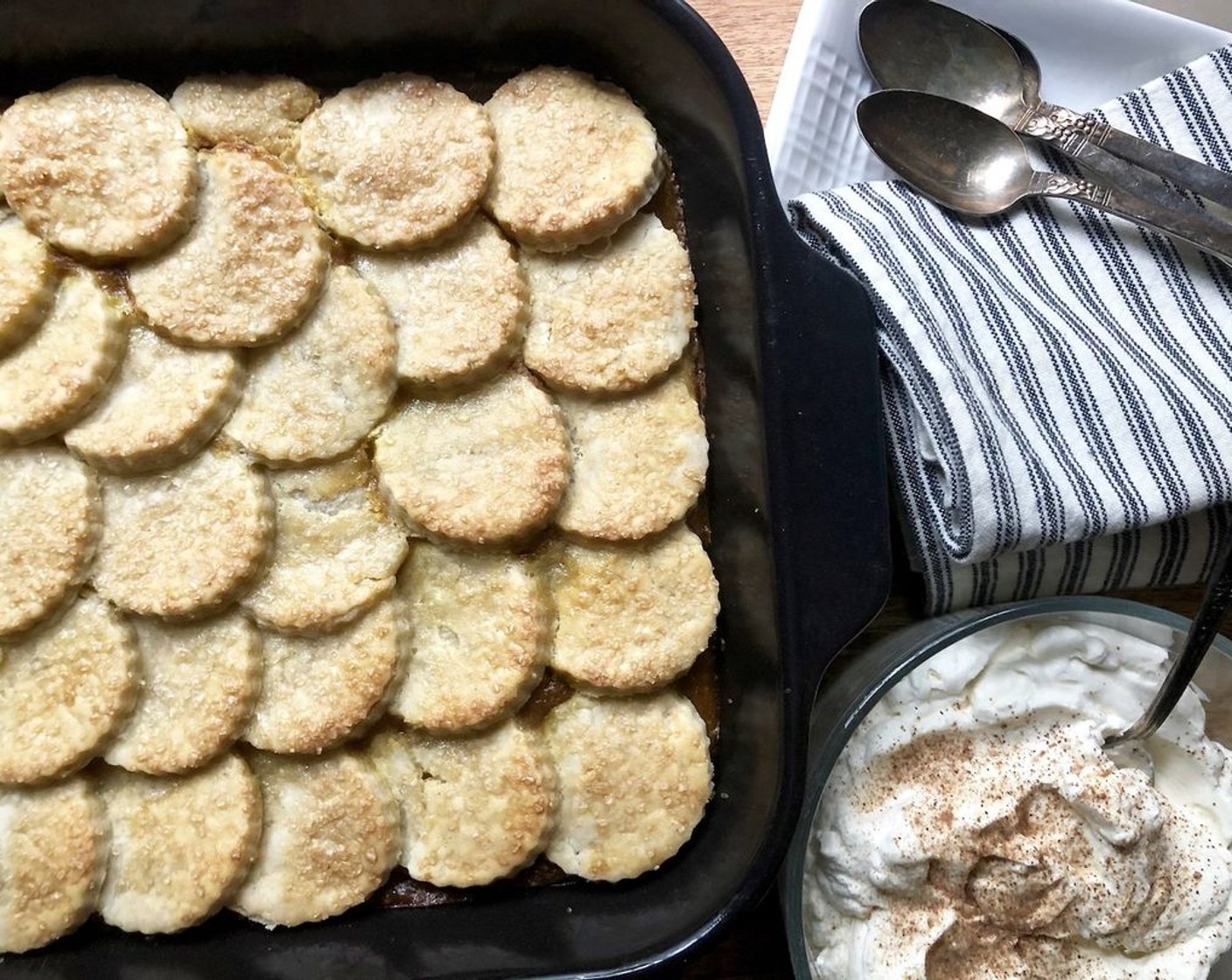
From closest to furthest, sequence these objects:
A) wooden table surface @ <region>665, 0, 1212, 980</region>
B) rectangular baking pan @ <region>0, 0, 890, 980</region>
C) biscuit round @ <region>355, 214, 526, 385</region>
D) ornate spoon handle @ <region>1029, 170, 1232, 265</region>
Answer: rectangular baking pan @ <region>0, 0, 890, 980</region>, biscuit round @ <region>355, 214, 526, 385</region>, ornate spoon handle @ <region>1029, 170, 1232, 265</region>, wooden table surface @ <region>665, 0, 1212, 980</region>

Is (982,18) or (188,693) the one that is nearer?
(188,693)

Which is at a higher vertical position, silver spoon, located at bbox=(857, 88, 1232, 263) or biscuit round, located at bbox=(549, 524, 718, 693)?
silver spoon, located at bbox=(857, 88, 1232, 263)

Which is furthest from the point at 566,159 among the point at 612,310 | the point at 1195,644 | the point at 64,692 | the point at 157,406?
the point at 1195,644

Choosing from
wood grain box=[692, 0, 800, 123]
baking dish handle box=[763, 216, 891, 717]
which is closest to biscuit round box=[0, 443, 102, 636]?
baking dish handle box=[763, 216, 891, 717]

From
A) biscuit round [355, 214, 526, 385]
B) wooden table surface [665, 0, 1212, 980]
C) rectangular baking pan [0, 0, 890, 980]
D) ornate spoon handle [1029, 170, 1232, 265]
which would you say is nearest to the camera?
rectangular baking pan [0, 0, 890, 980]

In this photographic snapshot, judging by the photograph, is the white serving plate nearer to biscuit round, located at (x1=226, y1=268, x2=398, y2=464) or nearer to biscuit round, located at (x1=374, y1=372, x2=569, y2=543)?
biscuit round, located at (x1=374, y1=372, x2=569, y2=543)

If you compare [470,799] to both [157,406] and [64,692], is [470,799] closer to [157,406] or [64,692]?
[64,692]

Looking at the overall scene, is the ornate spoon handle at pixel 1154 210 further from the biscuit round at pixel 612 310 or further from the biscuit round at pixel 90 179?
the biscuit round at pixel 90 179

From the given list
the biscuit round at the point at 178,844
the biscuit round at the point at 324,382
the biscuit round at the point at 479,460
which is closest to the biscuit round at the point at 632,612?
the biscuit round at the point at 479,460
